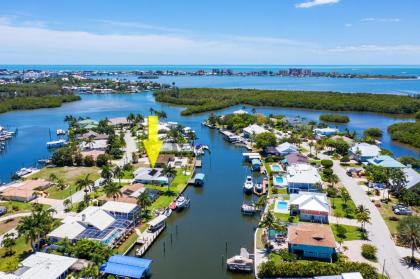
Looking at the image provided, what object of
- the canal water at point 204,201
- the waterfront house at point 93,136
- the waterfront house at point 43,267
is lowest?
the canal water at point 204,201

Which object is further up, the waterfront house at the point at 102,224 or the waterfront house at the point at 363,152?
the waterfront house at the point at 363,152

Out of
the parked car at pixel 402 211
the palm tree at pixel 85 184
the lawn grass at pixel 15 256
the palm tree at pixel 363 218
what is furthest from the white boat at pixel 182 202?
Result: the parked car at pixel 402 211

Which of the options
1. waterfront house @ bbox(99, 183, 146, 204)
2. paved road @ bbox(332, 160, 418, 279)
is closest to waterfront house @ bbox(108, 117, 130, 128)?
waterfront house @ bbox(99, 183, 146, 204)

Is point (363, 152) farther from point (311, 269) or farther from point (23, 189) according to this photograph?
point (23, 189)

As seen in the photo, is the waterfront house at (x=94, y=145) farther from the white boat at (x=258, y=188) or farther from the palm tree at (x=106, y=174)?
the white boat at (x=258, y=188)

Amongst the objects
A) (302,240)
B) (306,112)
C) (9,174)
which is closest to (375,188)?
(302,240)

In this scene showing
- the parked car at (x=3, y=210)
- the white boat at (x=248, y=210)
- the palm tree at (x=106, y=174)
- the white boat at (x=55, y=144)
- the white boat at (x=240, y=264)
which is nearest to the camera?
the white boat at (x=240, y=264)

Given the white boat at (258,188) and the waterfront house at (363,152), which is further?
the waterfront house at (363,152)
